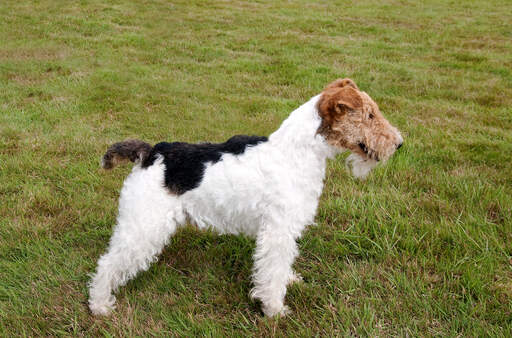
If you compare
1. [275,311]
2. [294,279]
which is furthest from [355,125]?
[275,311]

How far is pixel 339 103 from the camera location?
2.88 metres

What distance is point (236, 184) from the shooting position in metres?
2.99

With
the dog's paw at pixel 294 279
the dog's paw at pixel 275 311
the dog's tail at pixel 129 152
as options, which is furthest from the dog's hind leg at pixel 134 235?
the dog's paw at pixel 294 279

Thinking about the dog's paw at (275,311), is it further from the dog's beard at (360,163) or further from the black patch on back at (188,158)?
the dog's beard at (360,163)

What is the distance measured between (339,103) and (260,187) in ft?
2.97

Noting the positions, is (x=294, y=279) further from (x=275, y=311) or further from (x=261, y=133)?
(x=261, y=133)

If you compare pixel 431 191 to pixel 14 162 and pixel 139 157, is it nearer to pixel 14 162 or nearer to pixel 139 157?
pixel 139 157

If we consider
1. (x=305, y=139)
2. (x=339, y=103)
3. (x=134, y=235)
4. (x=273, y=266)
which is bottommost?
(x=273, y=266)

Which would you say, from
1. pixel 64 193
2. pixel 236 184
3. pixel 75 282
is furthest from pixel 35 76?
pixel 236 184

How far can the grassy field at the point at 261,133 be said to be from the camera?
9.88 ft

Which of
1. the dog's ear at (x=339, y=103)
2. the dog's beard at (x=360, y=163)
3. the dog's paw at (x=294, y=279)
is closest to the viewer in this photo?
the dog's ear at (x=339, y=103)

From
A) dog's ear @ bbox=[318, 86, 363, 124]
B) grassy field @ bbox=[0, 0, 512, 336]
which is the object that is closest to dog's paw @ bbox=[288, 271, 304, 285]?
grassy field @ bbox=[0, 0, 512, 336]

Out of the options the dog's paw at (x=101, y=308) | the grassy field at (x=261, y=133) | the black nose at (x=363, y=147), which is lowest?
the dog's paw at (x=101, y=308)

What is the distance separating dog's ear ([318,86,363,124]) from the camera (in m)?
2.90
